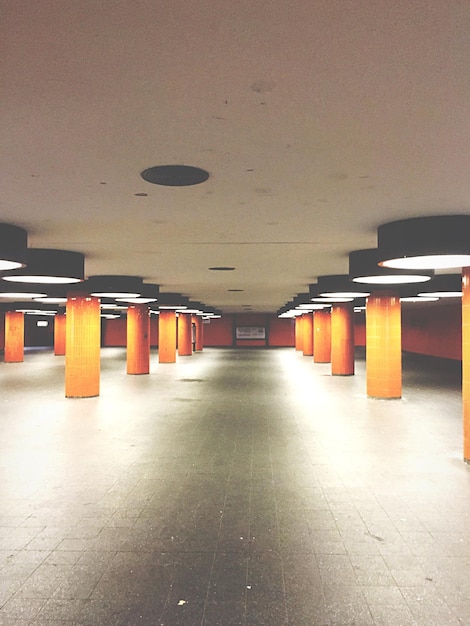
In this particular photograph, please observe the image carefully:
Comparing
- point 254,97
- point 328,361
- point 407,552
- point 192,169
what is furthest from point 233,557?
point 328,361

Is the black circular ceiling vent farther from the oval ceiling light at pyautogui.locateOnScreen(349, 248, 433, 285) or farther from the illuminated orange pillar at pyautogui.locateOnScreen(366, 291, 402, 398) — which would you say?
the illuminated orange pillar at pyautogui.locateOnScreen(366, 291, 402, 398)

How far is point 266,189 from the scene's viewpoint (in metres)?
4.79

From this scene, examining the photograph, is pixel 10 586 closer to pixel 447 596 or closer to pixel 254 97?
pixel 447 596

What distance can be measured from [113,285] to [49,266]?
17.0 ft

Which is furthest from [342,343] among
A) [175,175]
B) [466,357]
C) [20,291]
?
[175,175]

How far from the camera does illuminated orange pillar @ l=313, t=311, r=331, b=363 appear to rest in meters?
28.1

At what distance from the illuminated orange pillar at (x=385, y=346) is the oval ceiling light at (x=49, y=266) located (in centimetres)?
874

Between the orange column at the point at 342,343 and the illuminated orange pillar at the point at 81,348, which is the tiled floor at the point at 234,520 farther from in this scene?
the orange column at the point at 342,343

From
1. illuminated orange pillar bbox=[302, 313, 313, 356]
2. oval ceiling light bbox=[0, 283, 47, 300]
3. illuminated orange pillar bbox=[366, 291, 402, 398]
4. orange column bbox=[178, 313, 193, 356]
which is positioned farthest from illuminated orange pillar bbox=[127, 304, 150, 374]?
illuminated orange pillar bbox=[302, 313, 313, 356]

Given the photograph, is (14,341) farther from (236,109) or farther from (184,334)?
(236,109)

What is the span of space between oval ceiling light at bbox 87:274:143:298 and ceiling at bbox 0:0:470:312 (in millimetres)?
7243

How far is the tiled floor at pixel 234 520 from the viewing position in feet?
11.9

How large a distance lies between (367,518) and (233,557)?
1.65 m

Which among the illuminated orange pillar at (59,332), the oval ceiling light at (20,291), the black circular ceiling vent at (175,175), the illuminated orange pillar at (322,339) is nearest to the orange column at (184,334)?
the illuminated orange pillar at (59,332)
